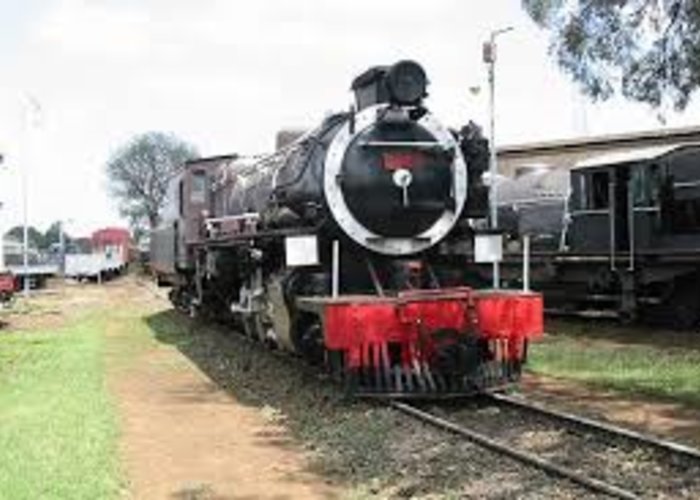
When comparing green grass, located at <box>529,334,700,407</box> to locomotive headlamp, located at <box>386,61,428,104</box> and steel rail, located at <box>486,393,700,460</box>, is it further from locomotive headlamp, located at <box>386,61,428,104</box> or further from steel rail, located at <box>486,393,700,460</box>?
locomotive headlamp, located at <box>386,61,428,104</box>

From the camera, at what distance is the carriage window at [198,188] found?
23.2m

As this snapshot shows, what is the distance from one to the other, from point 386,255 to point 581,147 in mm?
33571

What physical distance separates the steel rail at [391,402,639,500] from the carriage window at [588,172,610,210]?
12.4 meters

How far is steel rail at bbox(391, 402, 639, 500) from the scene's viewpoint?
27.6 ft

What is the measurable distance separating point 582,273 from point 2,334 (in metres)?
11.4

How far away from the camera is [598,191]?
24484 millimetres

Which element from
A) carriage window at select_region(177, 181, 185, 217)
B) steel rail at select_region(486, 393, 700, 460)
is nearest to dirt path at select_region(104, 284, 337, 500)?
steel rail at select_region(486, 393, 700, 460)

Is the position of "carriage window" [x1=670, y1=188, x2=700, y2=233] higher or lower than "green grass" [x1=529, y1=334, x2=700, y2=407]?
higher

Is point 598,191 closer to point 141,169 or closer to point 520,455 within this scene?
point 520,455

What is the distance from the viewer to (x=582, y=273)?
24.7 meters

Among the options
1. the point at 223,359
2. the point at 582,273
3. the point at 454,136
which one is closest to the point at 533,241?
the point at 582,273

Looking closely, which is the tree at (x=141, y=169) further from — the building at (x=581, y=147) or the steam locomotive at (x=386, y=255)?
the steam locomotive at (x=386, y=255)

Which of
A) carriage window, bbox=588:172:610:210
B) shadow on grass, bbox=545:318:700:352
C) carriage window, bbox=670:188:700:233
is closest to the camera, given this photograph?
shadow on grass, bbox=545:318:700:352

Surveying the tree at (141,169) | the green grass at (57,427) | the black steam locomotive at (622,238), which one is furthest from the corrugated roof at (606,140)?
the tree at (141,169)
